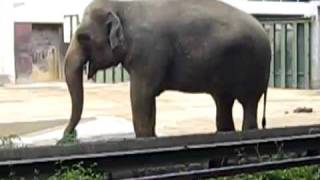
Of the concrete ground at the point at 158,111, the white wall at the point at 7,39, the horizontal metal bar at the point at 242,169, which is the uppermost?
the white wall at the point at 7,39

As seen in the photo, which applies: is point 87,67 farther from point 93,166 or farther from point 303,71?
point 303,71

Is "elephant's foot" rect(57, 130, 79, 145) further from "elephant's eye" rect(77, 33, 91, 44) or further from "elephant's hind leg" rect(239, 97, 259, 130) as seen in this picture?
"elephant's hind leg" rect(239, 97, 259, 130)

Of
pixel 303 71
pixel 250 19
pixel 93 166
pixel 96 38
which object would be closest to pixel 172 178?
pixel 93 166

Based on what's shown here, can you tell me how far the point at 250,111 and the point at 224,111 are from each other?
38 cm

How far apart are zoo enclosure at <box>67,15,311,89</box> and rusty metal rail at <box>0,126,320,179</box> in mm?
29299

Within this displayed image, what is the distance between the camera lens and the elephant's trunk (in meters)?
8.92

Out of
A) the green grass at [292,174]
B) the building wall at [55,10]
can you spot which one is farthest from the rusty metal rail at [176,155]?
the building wall at [55,10]

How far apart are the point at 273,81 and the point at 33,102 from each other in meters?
15.1

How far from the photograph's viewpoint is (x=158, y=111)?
22.2m

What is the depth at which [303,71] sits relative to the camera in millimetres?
36344

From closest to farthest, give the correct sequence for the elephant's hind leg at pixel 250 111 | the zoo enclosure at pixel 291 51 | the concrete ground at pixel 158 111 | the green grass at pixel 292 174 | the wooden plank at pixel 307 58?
the green grass at pixel 292 174 → the elephant's hind leg at pixel 250 111 → the concrete ground at pixel 158 111 → the wooden plank at pixel 307 58 → the zoo enclosure at pixel 291 51

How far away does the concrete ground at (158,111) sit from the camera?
672 inches

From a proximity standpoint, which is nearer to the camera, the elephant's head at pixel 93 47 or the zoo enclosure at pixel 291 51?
the elephant's head at pixel 93 47

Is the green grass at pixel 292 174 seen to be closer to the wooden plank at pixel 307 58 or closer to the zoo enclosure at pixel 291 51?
the zoo enclosure at pixel 291 51
